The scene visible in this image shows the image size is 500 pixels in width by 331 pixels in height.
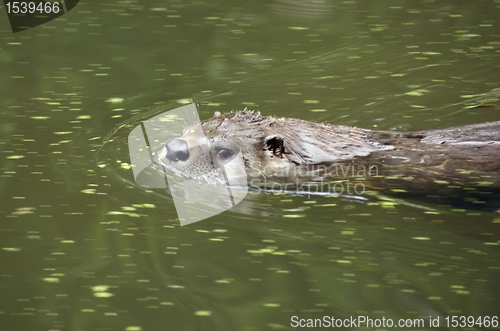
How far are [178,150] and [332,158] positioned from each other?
1211mm

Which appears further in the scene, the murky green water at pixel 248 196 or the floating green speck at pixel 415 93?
the floating green speck at pixel 415 93

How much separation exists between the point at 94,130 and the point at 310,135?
2076 mm

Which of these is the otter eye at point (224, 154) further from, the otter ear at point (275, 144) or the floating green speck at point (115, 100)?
the floating green speck at point (115, 100)

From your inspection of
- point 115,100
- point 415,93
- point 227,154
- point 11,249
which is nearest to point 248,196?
point 227,154

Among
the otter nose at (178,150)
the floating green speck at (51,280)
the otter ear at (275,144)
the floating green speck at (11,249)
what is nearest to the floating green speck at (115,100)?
the otter nose at (178,150)

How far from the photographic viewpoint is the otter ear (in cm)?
509

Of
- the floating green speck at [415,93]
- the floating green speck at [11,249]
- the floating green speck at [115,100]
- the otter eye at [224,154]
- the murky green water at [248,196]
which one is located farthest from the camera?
the floating green speck at [415,93]

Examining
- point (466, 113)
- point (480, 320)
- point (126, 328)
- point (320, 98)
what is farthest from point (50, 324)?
point (466, 113)

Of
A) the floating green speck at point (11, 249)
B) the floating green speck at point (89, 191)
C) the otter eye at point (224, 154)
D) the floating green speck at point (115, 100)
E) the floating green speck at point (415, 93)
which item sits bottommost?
the floating green speck at point (11, 249)

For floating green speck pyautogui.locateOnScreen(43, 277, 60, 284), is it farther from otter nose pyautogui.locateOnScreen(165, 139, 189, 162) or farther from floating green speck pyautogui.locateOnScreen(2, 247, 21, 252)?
otter nose pyautogui.locateOnScreen(165, 139, 189, 162)

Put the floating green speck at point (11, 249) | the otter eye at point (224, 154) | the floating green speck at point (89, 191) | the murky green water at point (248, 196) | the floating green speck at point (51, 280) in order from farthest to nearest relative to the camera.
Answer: the otter eye at point (224, 154), the floating green speck at point (89, 191), the floating green speck at point (11, 249), the floating green speck at point (51, 280), the murky green water at point (248, 196)

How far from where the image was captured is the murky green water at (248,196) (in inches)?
154

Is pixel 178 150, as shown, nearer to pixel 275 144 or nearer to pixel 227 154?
pixel 227 154

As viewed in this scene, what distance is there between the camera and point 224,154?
5.14 metres
